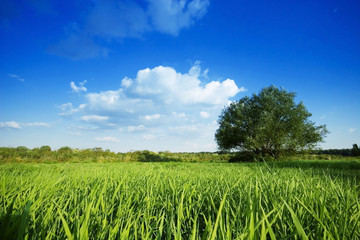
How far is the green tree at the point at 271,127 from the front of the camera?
816 inches

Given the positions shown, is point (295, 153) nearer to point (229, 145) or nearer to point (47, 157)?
point (229, 145)

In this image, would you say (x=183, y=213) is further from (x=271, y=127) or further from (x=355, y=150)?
(x=355, y=150)

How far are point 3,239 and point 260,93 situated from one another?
2658 centimetres

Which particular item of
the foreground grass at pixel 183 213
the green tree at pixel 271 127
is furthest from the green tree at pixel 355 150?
the foreground grass at pixel 183 213

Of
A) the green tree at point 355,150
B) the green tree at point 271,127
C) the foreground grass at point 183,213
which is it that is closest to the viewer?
the foreground grass at point 183,213

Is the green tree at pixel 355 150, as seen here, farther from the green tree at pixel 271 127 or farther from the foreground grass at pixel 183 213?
the foreground grass at pixel 183 213

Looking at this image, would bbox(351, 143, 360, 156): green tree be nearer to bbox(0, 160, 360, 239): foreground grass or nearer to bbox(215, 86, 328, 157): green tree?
bbox(215, 86, 328, 157): green tree

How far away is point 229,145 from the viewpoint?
24.6 meters

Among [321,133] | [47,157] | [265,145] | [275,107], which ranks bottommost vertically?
[47,157]

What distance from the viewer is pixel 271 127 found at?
20.6m

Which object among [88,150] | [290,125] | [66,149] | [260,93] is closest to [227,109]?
[260,93]

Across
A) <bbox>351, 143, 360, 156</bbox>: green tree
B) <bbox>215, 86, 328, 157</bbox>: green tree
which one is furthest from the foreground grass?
<bbox>351, 143, 360, 156</bbox>: green tree

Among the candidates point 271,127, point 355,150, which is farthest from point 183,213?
point 355,150

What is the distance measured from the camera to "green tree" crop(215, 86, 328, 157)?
68.0ft
